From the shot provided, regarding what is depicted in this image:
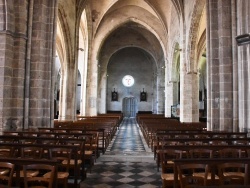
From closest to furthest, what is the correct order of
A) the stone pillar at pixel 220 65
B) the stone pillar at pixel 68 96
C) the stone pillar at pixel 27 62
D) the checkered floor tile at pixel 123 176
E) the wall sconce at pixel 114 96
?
the checkered floor tile at pixel 123 176, the stone pillar at pixel 27 62, the stone pillar at pixel 220 65, the stone pillar at pixel 68 96, the wall sconce at pixel 114 96

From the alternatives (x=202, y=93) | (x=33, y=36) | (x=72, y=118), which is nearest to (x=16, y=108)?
(x=33, y=36)

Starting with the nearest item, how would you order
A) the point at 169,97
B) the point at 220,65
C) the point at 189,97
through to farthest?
the point at 220,65, the point at 189,97, the point at 169,97

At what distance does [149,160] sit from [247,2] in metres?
6.10

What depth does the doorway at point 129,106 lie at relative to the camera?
39016mm

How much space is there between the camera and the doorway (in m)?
39.0

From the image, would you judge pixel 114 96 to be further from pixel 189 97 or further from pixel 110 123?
pixel 110 123

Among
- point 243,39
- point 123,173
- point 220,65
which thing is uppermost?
point 243,39

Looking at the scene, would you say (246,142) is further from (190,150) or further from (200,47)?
(200,47)

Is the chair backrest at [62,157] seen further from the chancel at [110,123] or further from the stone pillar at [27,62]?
the stone pillar at [27,62]

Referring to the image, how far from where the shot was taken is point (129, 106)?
39.1m

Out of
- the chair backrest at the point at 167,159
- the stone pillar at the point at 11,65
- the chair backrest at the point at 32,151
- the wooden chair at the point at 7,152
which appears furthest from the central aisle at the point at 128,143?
the wooden chair at the point at 7,152

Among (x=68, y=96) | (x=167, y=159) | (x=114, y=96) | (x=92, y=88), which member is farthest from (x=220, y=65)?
(x=114, y=96)

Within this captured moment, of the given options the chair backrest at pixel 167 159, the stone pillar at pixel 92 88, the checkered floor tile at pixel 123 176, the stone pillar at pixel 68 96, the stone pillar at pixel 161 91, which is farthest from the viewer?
the stone pillar at pixel 161 91

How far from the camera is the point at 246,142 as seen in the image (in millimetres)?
6605
